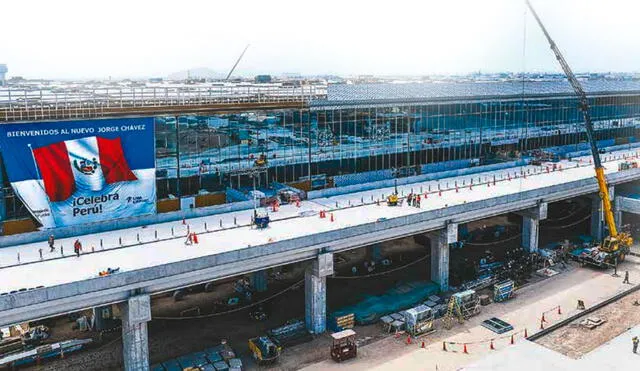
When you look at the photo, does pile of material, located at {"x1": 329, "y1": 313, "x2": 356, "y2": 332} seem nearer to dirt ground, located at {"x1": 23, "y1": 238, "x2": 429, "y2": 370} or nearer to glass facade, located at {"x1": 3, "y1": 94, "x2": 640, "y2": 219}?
dirt ground, located at {"x1": 23, "y1": 238, "x2": 429, "y2": 370}

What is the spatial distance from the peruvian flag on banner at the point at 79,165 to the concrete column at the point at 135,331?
1331cm

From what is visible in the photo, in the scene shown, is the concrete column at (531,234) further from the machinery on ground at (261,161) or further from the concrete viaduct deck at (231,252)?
the machinery on ground at (261,161)

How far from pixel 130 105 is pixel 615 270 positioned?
150ft

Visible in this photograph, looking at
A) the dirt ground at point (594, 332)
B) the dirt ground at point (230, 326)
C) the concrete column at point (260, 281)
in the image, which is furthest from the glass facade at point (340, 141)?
the dirt ground at point (594, 332)

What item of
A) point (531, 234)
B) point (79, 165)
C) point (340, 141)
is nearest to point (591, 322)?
point (531, 234)

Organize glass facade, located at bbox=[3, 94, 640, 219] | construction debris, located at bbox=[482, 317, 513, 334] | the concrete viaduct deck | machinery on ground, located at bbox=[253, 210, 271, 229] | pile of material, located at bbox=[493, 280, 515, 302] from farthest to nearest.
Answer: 1. glass facade, located at bbox=[3, 94, 640, 219]
2. pile of material, located at bbox=[493, 280, 515, 302]
3. machinery on ground, located at bbox=[253, 210, 271, 229]
4. construction debris, located at bbox=[482, 317, 513, 334]
5. the concrete viaduct deck

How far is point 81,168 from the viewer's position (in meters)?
46.4

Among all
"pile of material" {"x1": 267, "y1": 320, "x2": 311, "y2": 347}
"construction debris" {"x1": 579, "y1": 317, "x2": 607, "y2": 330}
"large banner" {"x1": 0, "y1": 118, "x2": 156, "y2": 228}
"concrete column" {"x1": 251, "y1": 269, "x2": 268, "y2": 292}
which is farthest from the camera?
"concrete column" {"x1": 251, "y1": 269, "x2": 268, "y2": 292}

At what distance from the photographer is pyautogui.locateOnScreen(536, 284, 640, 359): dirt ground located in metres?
41.2

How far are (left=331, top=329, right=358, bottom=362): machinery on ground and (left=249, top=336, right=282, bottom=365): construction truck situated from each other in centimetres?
379

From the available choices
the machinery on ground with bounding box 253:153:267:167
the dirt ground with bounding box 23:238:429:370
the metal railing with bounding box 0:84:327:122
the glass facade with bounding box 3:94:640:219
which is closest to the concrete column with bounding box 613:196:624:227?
the glass facade with bounding box 3:94:640:219

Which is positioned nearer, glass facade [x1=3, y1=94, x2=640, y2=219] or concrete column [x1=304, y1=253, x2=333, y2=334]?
concrete column [x1=304, y1=253, x2=333, y2=334]

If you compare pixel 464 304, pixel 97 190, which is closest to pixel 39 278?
pixel 97 190

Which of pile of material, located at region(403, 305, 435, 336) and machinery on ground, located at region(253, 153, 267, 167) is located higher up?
machinery on ground, located at region(253, 153, 267, 167)
